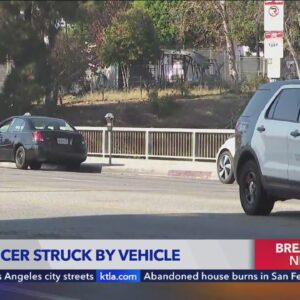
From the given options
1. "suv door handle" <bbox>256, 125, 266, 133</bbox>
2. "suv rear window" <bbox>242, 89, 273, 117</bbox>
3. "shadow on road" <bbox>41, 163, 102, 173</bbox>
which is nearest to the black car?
"shadow on road" <bbox>41, 163, 102, 173</bbox>

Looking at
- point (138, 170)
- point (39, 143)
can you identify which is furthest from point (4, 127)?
point (138, 170)

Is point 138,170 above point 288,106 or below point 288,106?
below

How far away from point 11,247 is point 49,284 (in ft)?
2.92

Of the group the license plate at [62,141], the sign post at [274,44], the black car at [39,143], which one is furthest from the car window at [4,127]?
the sign post at [274,44]

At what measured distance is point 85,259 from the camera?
6152 millimetres

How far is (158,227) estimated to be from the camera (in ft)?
33.6

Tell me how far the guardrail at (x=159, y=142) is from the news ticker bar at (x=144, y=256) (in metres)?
17.0

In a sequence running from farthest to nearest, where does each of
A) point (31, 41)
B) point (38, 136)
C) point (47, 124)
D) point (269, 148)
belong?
point (47, 124) → point (38, 136) → point (269, 148) → point (31, 41)

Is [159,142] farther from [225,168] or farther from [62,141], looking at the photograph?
[225,168]

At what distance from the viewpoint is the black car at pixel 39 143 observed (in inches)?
902

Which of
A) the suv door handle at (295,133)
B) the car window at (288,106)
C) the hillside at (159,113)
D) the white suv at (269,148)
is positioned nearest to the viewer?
the suv door handle at (295,133)

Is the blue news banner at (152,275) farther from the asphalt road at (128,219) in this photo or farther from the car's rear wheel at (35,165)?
the car's rear wheel at (35,165)

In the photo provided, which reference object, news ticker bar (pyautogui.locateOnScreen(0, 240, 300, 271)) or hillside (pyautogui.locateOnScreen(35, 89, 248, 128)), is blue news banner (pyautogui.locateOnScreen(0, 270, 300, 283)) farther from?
hillside (pyautogui.locateOnScreen(35, 89, 248, 128))

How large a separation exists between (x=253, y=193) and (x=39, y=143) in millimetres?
12019
